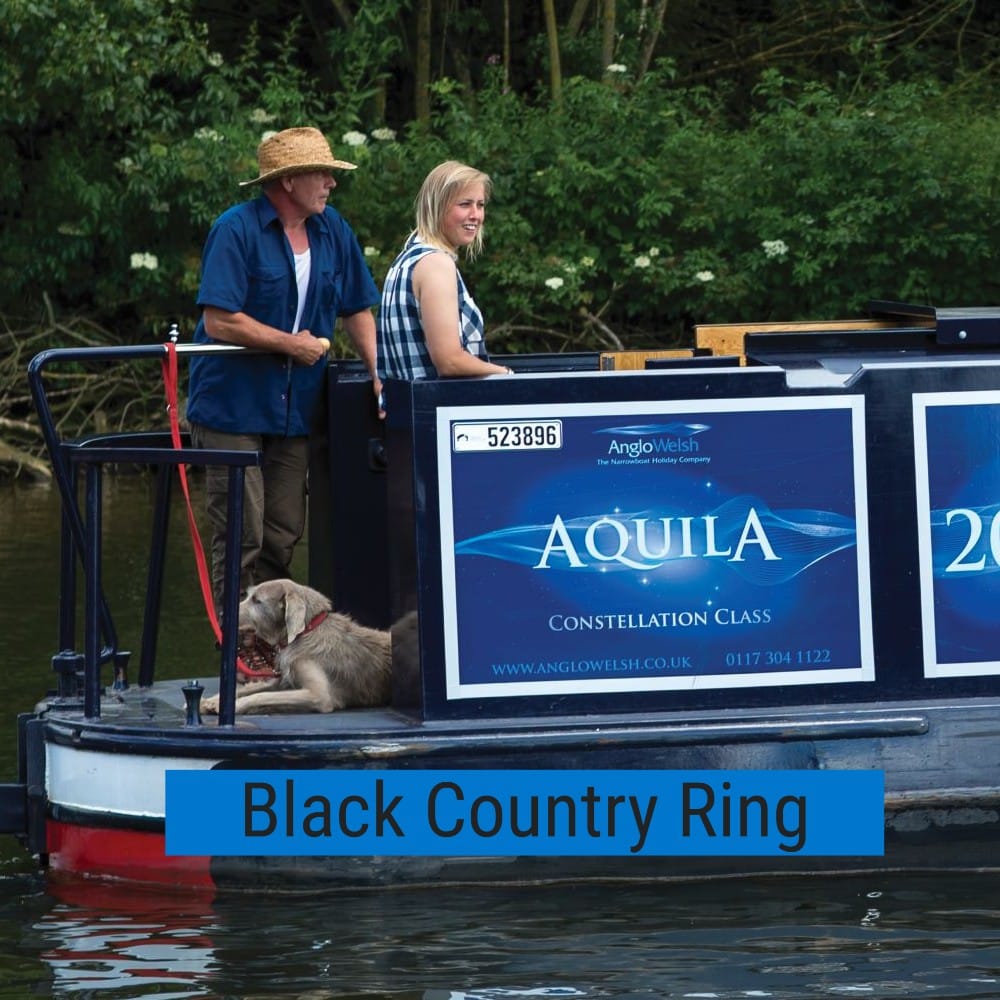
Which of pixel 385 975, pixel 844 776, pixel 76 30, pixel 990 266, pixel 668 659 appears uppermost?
pixel 76 30

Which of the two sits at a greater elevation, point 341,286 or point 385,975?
point 341,286

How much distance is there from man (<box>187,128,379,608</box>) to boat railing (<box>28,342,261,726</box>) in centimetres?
15

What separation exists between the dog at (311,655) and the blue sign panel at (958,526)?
1.58 meters

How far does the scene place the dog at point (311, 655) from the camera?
19.0 ft

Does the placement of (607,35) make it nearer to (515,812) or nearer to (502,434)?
(502,434)

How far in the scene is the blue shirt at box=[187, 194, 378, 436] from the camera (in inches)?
242

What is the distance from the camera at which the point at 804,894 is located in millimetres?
5637

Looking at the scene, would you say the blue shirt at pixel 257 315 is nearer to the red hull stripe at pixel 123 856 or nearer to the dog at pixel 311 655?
the dog at pixel 311 655

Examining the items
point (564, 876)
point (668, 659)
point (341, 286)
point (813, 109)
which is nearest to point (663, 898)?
point (564, 876)

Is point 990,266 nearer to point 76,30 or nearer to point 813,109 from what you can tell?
point 813,109

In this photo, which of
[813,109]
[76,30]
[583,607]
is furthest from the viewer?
[813,109]

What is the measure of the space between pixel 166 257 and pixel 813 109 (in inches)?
253

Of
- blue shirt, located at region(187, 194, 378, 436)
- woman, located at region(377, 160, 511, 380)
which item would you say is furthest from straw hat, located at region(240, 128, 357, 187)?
woman, located at region(377, 160, 511, 380)

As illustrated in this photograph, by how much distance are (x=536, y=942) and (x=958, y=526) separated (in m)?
1.64
